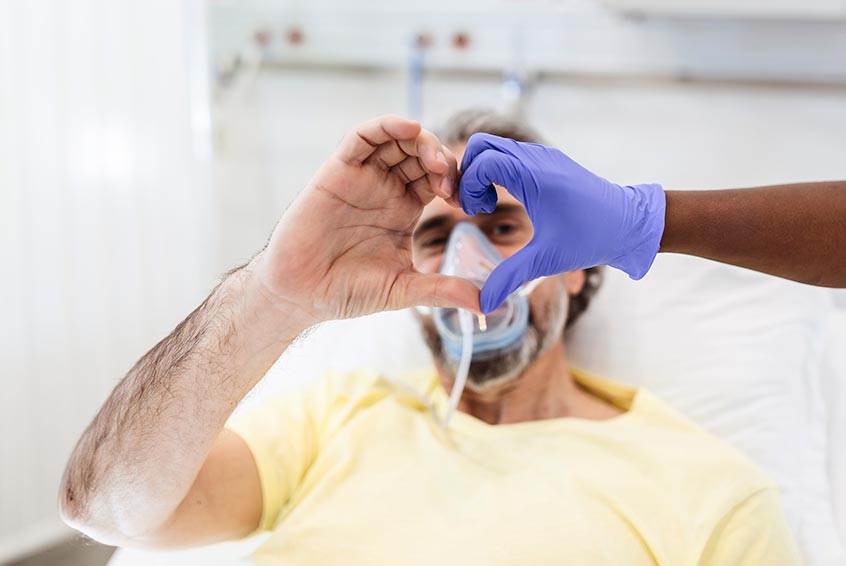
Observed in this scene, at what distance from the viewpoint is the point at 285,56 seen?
98.9 inches

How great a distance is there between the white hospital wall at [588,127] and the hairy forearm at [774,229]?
1093 mm

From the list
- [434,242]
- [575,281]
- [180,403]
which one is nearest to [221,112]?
[434,242]

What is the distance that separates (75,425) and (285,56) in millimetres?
1173

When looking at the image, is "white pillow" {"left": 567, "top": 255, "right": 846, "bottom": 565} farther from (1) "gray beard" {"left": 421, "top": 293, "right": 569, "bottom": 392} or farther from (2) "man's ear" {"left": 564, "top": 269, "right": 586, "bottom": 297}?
(1) "gray beard" {"left": 421, "top": 293, "right": 569, "bottom": 392}

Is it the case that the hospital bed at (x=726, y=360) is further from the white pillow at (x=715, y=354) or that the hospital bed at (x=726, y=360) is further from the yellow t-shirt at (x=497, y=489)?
the yellow t-shirt at (x=497, y=489)

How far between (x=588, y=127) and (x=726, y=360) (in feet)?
2.51

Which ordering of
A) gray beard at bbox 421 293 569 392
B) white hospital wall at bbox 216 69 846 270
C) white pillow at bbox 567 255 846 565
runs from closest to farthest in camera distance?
gray beard at bbox 421 293 569 392, white pillow at bbox 567 255 846 565, white hospital wall at bbox 216 69 846 270

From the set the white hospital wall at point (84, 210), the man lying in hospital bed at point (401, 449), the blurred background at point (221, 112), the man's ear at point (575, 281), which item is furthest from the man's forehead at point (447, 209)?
the white hospital wall at point (84, 210)

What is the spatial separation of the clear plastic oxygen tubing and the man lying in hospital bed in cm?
4

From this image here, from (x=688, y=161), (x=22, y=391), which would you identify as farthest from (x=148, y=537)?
(x=688, y=161)

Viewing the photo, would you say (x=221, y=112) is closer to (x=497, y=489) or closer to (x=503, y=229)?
(x=503, y=229)

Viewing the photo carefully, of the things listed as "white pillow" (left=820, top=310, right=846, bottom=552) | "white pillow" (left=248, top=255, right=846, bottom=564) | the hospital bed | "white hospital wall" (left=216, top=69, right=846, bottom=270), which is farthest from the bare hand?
"white hospital wall" (left=216, top=69, right=846, bottom=270)

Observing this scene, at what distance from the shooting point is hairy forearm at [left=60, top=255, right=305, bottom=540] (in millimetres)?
1170

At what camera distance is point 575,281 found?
66.5 inches
